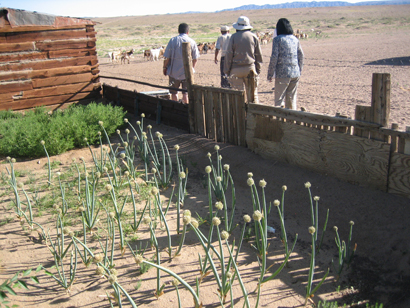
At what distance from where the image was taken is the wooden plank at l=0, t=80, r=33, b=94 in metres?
7.94

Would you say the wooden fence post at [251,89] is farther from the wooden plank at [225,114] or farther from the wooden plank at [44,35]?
the wooden plank at [44,35]

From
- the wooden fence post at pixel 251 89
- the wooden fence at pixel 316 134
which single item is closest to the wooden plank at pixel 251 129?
the wooden fence at pixel 316 134

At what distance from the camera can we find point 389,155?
13.4 feet

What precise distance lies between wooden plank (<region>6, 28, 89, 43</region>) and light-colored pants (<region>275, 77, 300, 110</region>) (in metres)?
4.99

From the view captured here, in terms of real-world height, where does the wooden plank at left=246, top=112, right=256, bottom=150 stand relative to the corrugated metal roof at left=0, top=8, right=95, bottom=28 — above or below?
below

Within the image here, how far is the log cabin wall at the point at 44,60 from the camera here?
7.88 meters

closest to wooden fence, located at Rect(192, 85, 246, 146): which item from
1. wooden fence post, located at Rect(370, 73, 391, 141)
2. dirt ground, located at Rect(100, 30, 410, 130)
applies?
wooden fence post, located at Rect(370, 73, 391, 141)

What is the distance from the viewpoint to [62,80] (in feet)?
28.4

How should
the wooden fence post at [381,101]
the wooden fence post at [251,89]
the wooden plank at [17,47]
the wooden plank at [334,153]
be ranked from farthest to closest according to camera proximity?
the wooden plank at [17,47] → the wooden fence post at [251,89] → the wooden plank at [334,153] → the wooden fence post at [381,101]

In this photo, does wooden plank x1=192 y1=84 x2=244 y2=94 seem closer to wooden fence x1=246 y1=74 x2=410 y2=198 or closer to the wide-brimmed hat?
wooden fence x1=246 y1=74 x2=410 y2=198

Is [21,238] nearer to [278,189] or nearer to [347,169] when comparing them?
[278,189]

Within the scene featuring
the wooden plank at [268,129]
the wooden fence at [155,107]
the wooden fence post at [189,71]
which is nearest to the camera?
the wooden plank at [268,129]

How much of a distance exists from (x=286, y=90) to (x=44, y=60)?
5.30 m

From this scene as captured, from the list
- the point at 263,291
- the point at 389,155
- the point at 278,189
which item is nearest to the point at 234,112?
the point at 278,189
